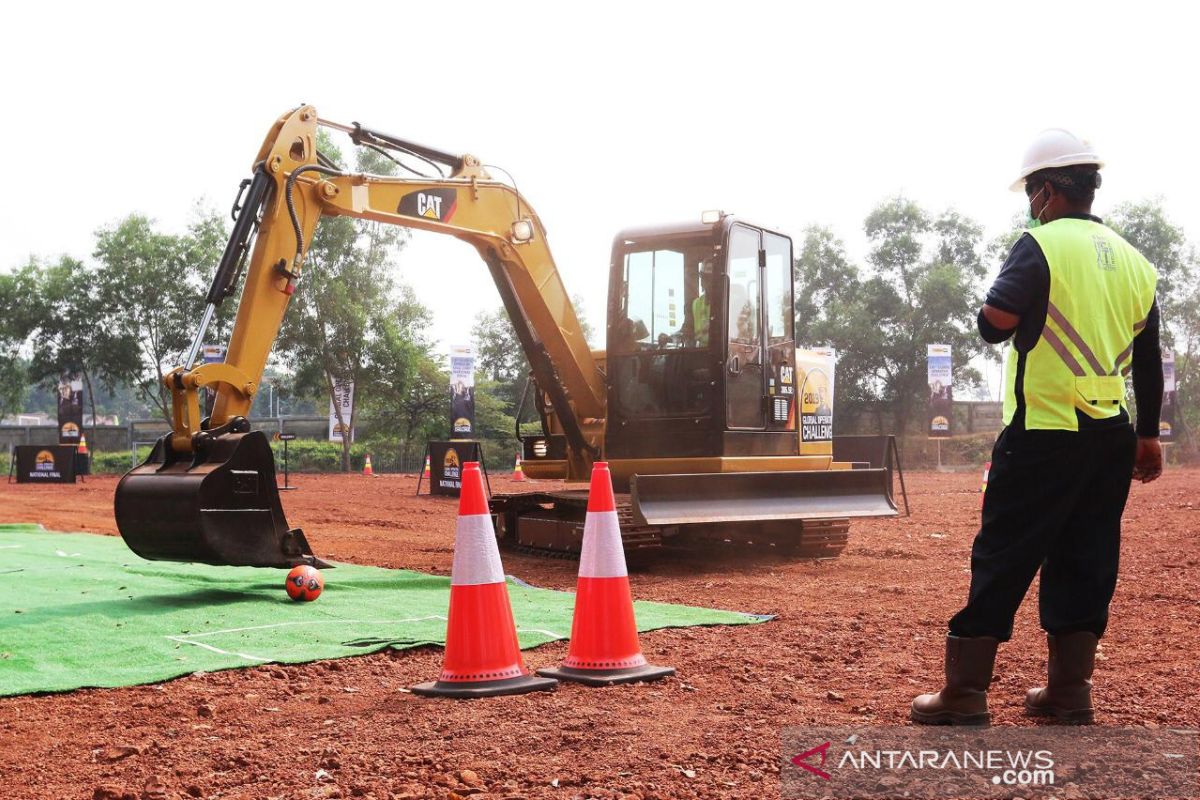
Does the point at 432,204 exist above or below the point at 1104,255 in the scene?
above

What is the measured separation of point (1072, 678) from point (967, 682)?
15.9 inches

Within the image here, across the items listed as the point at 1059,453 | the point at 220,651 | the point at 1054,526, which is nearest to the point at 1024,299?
the point at 1059,453

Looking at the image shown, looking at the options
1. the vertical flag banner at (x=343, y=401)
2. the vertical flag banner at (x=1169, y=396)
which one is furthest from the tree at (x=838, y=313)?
the vertical flag banner at (x=343, y=401)

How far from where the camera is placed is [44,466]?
29094 millimetres

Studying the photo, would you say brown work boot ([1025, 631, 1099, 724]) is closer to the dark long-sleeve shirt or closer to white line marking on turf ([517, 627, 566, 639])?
the dark long-sleeve shirt

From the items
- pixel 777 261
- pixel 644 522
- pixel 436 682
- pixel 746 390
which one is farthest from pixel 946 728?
pixel 777 261

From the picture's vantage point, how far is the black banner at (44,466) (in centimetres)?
2903

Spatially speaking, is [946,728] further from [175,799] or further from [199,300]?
[199,300]

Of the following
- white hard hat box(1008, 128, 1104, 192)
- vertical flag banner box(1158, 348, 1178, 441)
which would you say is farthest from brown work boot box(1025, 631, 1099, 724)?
vertical flag banner box(1158, 348, 1178, 441)

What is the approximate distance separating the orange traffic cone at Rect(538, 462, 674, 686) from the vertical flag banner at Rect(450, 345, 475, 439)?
25.0m

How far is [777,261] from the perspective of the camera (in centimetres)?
1115

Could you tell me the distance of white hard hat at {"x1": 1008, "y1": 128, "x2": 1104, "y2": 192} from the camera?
4.06 metres

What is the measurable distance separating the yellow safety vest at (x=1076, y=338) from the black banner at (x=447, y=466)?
18411mm

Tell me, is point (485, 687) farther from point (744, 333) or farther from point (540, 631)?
point (744, 333)
